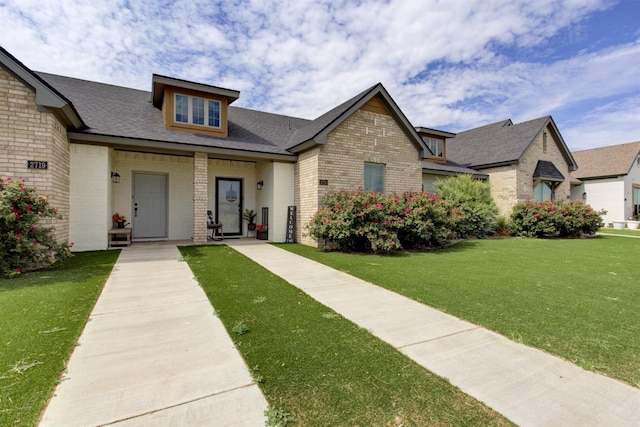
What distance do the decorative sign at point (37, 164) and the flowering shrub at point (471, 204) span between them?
13538mm

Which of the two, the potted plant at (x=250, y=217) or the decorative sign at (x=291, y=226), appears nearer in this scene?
the decorative sign at (x=291, y=226)

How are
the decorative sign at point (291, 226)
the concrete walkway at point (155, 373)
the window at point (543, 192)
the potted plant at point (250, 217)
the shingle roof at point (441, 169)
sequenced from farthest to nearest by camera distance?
the window at point (543, 192) < the shingle roof at point (441, 169) < the potted plant at point (250, 217) < the decorative sign at point (291, 226) < the concrete walkway at point (155, 373)

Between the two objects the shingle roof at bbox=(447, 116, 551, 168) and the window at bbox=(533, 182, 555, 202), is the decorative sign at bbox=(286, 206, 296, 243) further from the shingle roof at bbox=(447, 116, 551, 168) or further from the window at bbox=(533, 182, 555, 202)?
the window at bbox=(533, 182, 555, 202)

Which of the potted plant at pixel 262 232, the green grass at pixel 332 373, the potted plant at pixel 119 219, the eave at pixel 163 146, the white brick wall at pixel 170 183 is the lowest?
the green grass at pixel 332 373

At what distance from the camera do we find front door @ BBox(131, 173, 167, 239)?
11070 millimetres

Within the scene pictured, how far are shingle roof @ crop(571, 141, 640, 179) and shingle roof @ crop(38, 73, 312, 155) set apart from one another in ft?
90.7

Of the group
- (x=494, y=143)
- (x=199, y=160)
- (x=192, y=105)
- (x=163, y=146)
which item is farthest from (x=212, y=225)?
(x=494, y=143)

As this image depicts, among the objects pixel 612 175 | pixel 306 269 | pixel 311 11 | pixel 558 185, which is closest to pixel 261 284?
pixel 306 269

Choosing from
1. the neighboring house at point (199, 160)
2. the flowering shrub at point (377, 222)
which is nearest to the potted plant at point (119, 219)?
the neighboring house at point (199, 160)

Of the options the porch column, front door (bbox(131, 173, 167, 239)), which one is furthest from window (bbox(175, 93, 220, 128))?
front door (bbox(131, 173, 167, 239))

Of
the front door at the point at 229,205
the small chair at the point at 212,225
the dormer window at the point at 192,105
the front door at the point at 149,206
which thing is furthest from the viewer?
the front door at the point at 229,205

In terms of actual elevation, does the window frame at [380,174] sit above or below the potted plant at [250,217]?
above

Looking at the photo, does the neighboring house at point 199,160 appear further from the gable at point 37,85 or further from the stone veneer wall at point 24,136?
the gable at point 37,85

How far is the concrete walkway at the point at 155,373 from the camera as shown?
1886 millimetres
